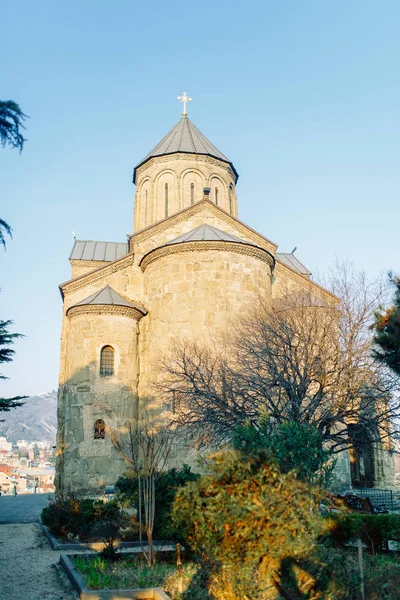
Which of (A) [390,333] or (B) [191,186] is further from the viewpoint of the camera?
(B) [191,186]

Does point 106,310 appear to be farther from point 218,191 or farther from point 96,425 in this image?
point 218,191

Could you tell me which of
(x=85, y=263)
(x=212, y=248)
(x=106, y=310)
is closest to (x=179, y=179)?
(x=85, y=263)

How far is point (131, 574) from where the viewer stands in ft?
22.6

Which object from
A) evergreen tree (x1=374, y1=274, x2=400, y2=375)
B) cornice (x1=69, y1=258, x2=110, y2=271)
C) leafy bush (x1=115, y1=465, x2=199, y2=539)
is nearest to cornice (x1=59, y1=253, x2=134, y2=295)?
cornice (x1=69, y1=258, x2=110, y2=271)

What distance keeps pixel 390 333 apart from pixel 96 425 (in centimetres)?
937

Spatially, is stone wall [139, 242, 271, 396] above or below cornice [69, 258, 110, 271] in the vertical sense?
below

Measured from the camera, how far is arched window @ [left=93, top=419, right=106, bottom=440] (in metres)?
15.3

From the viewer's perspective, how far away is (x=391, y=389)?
11484mm

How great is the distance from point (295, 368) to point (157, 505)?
3.98 m

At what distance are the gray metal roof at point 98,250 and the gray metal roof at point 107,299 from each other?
5.20 m

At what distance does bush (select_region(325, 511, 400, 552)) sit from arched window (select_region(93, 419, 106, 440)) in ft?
28.4

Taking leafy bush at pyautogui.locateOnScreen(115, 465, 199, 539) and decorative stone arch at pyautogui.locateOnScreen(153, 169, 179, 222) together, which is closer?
leafy bush at pyautogui.locateOnScreen(115, 465, 199, 539)

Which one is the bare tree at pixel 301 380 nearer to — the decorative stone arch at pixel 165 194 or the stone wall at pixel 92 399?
the stone wall at pixel 92 399

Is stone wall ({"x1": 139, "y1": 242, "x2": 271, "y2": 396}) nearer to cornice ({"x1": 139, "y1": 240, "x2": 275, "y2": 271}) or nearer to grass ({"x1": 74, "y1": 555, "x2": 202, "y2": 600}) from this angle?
cornice ({"x1": 139, "y1": 240, "x2": 275, "y2": 271})
